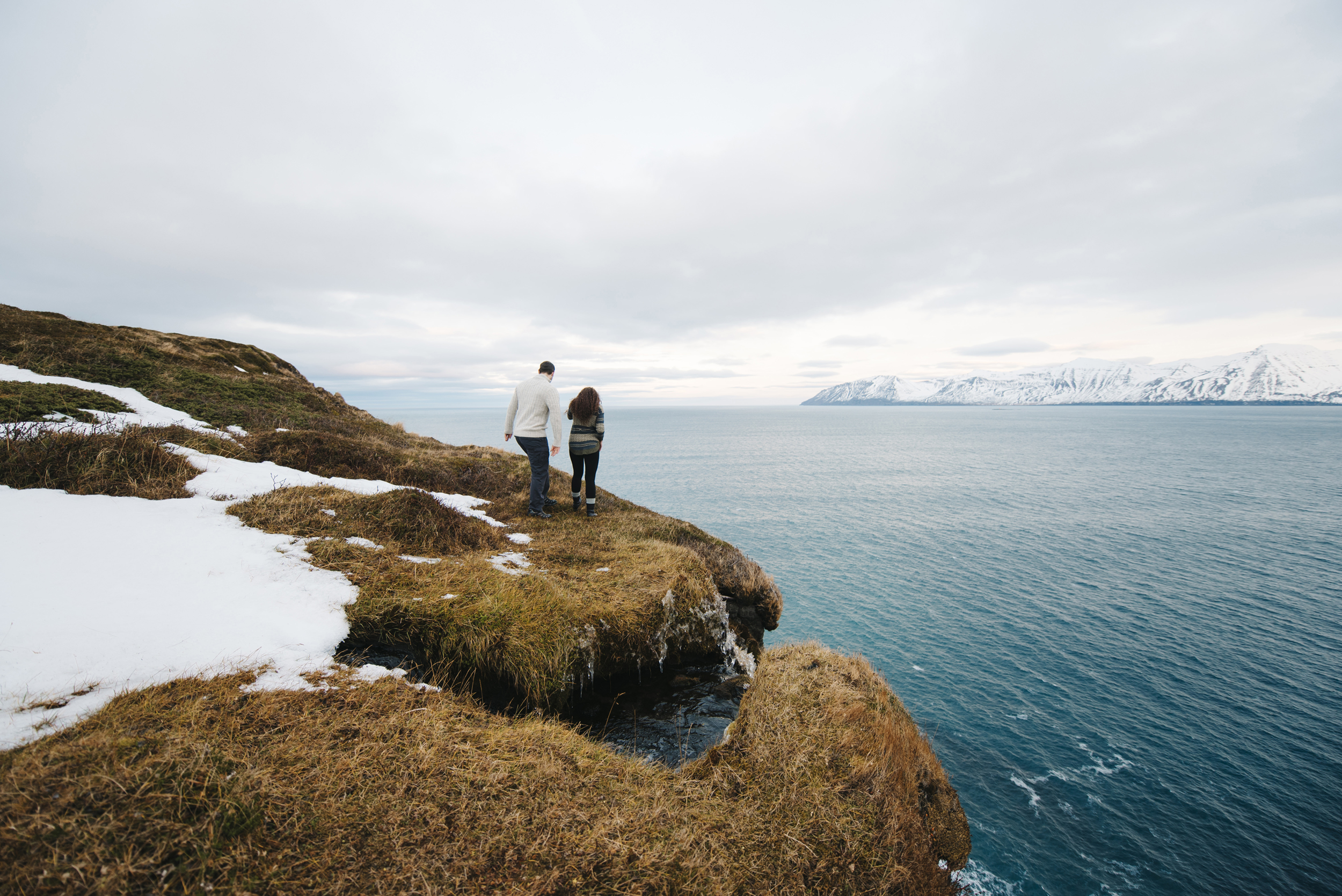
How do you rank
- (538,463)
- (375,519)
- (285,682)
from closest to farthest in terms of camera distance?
(285,682) → (375,519) → (538,463)

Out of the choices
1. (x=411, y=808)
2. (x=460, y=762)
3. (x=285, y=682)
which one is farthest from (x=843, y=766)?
(x=285, y=682)

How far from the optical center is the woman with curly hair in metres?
13.2

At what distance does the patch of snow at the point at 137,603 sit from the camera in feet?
13.9

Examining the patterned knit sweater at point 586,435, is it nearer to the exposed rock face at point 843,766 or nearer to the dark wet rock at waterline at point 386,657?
the exposed rock face at point 843,766

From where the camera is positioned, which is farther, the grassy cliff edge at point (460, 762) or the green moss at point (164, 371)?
the green moss at point (164, 371)

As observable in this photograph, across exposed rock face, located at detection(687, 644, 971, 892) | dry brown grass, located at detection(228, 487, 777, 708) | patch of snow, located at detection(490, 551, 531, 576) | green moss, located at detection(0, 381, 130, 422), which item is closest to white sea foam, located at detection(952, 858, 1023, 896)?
exposed rock face, located at detection(687, 644, 971, 892)

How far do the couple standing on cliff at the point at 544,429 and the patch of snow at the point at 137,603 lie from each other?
5.66m

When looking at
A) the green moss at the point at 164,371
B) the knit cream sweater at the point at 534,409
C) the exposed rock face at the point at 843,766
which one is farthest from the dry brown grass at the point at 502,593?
the green moss at the point at 164,371

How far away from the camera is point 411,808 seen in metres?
3.97

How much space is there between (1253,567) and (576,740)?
188 ft

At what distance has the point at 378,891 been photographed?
3.35m

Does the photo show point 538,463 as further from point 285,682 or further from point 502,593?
point 285,682

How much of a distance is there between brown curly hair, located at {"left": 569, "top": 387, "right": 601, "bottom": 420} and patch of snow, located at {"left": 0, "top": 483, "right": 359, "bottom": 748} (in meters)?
7.06

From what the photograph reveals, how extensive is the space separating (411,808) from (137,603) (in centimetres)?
412
